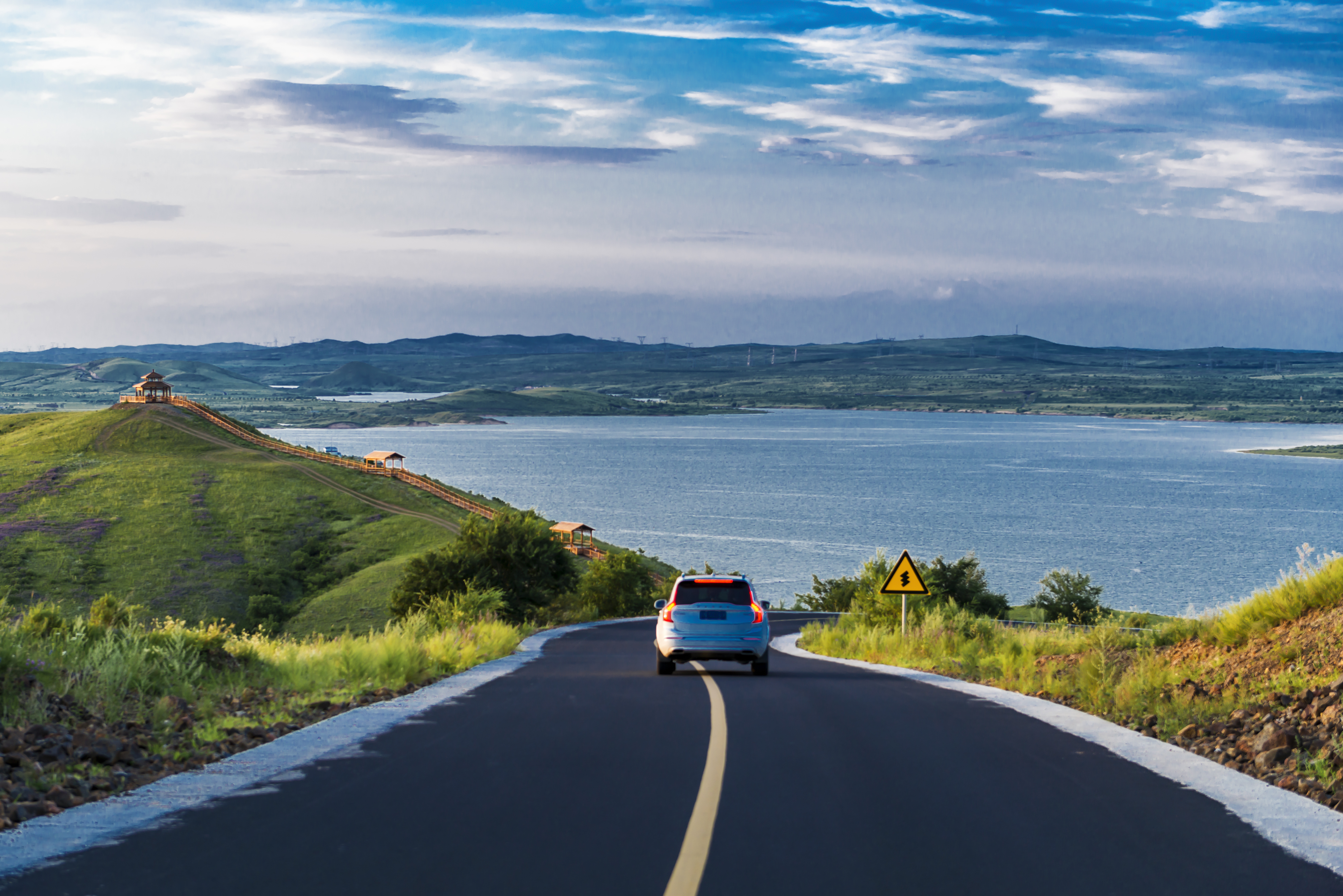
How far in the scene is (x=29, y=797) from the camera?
23.1ft

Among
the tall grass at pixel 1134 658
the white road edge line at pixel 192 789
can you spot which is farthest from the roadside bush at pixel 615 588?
the white road edge line at pixel 192 789

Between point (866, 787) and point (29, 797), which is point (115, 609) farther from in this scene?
point (866, 787)

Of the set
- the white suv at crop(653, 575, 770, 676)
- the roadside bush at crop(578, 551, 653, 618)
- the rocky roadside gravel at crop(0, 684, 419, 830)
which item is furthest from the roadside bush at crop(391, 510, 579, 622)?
the rocky roadside gravel at crop(0, 684, 419, 830)

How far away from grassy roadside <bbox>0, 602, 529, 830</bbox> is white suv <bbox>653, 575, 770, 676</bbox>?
3.27 m

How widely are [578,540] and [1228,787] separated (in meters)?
77.2

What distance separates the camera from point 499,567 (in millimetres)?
47656

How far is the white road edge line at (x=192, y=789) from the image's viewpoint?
6016 mm

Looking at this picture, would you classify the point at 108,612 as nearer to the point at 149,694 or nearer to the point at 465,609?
the point at 465,609

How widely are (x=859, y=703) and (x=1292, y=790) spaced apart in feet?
18.8

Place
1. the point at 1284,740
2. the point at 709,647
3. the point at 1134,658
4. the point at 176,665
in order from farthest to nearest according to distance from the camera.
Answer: the point at 709,647 < the point at 1134,658 < the point at 176,665 < the point at 1284,740

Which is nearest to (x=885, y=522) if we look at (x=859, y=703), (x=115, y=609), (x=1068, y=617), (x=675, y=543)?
(x=675, y=543)

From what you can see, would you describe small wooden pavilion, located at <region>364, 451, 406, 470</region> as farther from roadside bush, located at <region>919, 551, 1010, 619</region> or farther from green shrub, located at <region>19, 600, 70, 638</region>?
green shrub, located at <region>19, 600, 70, 638</region>

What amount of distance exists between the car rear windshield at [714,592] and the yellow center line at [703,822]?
5.80 meters

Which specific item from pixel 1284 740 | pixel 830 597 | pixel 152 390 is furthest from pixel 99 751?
pixel 152 390
